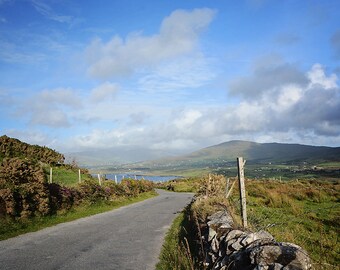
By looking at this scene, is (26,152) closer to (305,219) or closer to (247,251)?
(305,219)

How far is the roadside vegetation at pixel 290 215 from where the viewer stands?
401 inches

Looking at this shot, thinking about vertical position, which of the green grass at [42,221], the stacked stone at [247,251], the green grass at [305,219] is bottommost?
the green grass at [305,219]

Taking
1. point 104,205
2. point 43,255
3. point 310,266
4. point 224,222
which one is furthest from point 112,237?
point 104,205

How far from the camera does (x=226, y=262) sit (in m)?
6.89

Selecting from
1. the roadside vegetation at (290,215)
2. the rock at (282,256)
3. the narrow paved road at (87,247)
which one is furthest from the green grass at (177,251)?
the rock at (282,256)

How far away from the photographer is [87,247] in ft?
37.4

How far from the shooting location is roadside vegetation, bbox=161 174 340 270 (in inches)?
401

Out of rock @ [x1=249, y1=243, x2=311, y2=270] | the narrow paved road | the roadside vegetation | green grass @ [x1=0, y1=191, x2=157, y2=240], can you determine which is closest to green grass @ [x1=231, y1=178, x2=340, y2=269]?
the roadside vegetation

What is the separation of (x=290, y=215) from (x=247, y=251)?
1502 cm

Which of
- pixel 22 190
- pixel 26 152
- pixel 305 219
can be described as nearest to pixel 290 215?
pixel 305 219

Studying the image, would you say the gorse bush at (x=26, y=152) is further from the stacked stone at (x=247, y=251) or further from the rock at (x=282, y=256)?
the rock at (x=282, y=256)

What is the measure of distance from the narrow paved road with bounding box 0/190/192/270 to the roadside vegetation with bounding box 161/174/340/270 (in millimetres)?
1281

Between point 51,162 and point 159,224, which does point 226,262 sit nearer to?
point 159,224

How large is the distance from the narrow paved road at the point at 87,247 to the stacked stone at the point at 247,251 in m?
2.28
